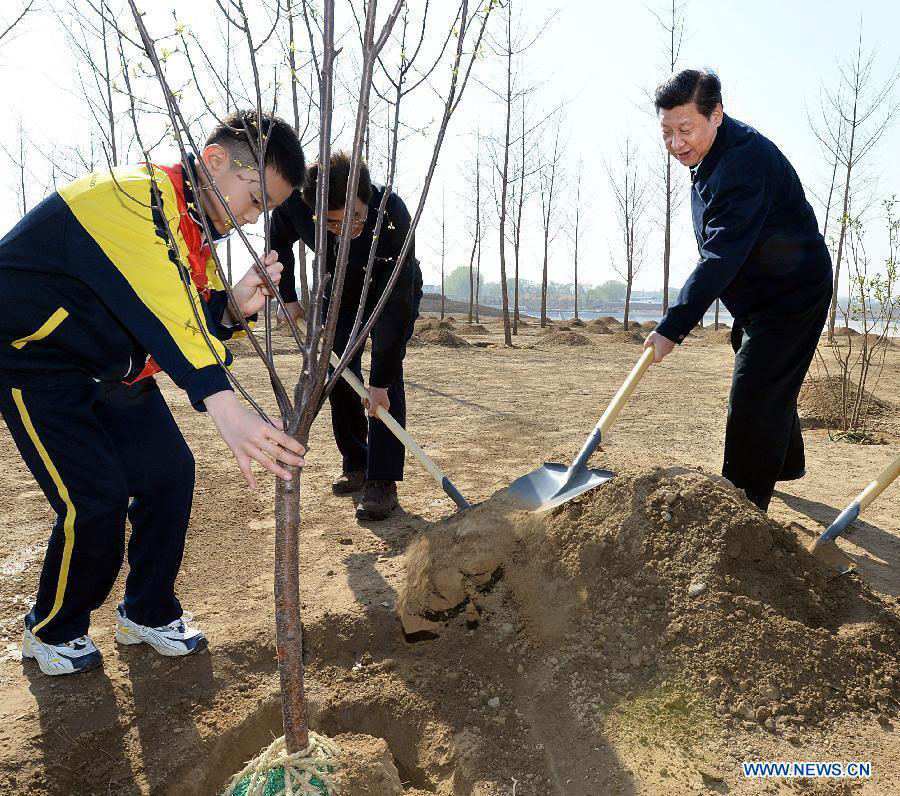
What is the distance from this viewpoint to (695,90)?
8.95 ft

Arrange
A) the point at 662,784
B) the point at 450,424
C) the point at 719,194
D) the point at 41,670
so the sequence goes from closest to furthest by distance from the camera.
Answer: the point at 662,784 < the point at 41,670 < the point at 719,194 < the point at 450,424

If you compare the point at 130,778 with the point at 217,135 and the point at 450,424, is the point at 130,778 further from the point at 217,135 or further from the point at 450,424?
the point at 450,424

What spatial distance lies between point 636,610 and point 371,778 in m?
0.94

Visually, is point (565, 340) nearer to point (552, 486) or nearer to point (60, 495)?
point (552, 486)

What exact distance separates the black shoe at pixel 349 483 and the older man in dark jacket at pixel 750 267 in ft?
6.62

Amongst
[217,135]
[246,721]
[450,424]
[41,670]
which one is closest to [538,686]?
[246,721]

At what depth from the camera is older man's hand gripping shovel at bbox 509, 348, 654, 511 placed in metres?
2.73

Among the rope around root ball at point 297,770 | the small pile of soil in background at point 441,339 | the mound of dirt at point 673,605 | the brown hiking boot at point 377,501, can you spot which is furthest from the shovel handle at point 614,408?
the small pile of soil in background at point 441,339

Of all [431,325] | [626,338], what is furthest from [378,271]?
[431,325]

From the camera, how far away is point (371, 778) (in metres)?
1.84

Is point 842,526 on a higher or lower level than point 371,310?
lower

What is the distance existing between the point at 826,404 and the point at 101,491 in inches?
233

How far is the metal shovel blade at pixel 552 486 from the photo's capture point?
268cm

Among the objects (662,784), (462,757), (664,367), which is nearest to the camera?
(662,784)
